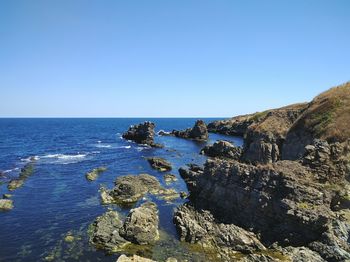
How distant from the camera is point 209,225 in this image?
107 feet

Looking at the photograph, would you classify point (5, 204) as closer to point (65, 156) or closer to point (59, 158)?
point (59, 158)

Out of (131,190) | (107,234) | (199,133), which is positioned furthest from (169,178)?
(199,133)

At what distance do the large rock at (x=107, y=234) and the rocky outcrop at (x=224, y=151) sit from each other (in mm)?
49110

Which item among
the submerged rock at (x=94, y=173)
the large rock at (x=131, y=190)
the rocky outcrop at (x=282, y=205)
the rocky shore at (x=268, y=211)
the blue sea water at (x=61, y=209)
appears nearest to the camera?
the rocky outcrop at (x=282, y=205)

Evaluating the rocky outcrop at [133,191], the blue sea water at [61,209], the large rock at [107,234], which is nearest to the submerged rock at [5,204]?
the blue sea water at [61,209]

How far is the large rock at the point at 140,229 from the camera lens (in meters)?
31.3

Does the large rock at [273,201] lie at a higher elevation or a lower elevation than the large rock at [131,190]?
higher

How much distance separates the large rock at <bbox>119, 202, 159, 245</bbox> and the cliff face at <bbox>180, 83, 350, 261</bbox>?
706cm

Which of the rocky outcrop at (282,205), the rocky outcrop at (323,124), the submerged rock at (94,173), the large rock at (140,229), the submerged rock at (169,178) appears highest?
the rocky outcrop at (323,124)

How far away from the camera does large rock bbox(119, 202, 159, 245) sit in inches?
1232

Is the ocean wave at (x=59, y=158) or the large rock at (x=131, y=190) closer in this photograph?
the large rock at (x=131, y=190)

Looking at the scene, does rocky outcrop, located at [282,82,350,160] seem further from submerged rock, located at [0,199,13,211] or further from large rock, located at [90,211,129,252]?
submerged rock, located at [0,199,13,211]

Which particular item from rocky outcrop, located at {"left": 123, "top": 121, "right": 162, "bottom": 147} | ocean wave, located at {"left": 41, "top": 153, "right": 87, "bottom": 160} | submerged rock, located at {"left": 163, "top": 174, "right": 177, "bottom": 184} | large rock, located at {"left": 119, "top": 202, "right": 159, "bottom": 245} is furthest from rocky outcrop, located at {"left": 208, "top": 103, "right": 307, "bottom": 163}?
rocky outcrop, located at {"left": 123, "top": 121, "right": 162, "bottom": 147}

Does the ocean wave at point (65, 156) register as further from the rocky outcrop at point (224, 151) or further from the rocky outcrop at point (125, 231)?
the rocky outcrop at point (125, 231)
